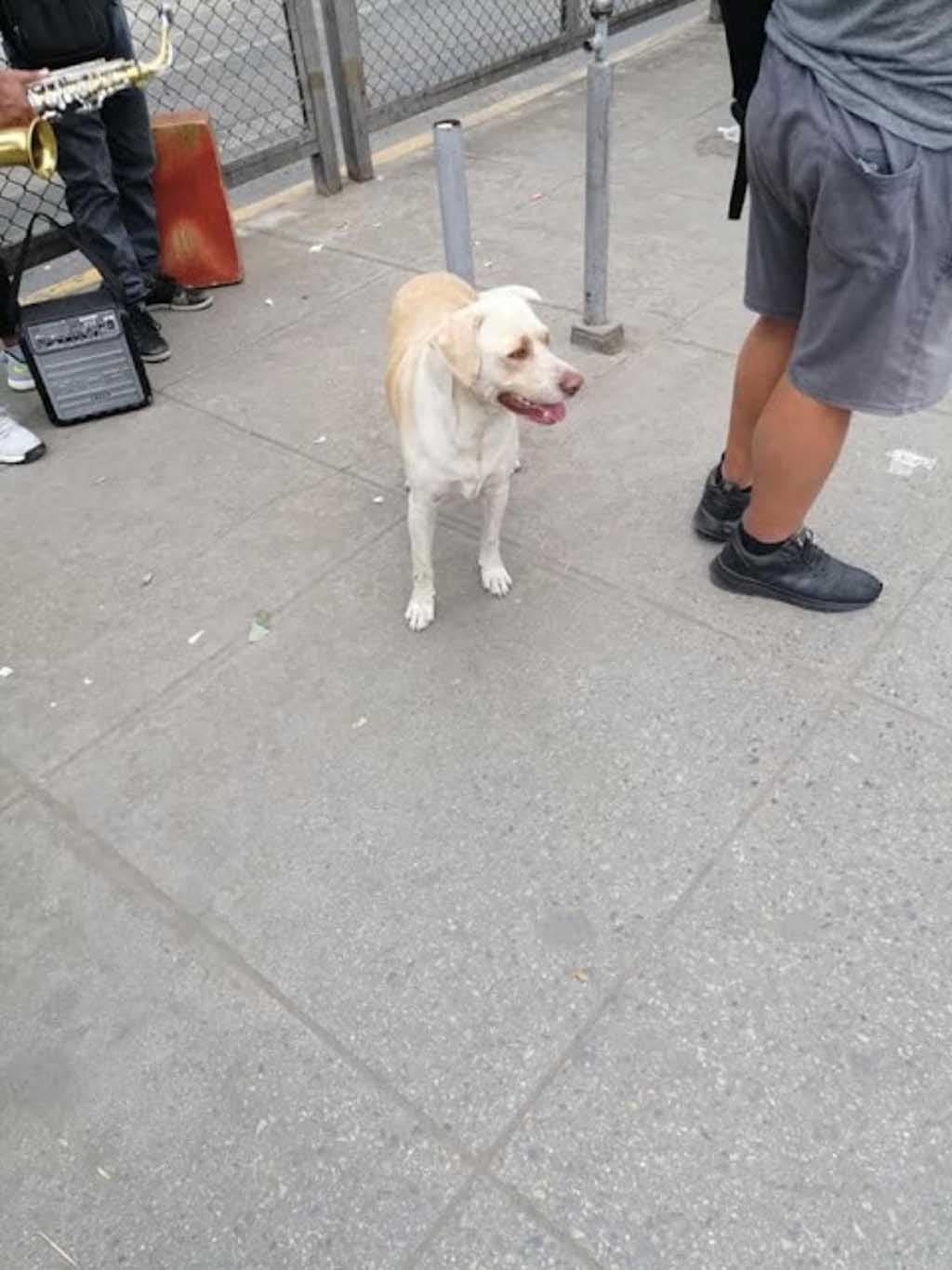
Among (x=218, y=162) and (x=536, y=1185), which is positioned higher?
(x=218, y=162)

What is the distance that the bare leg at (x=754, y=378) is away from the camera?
2693 millimetres

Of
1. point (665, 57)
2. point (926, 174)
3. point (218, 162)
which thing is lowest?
point (665, 57)

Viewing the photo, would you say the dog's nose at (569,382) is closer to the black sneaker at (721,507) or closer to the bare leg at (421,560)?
the bare leg at (421,560)

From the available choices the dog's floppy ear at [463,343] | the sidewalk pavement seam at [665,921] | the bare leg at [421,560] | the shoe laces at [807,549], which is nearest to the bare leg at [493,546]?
the bare leg at [421,560]

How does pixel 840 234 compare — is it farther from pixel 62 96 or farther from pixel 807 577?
pixel 62 96

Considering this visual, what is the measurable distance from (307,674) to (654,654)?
97 cm

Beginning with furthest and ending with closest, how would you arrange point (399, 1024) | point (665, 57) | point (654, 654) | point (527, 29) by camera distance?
point (527, 29) → point (665, 57) → point (654, 654) → point (399, 1024)

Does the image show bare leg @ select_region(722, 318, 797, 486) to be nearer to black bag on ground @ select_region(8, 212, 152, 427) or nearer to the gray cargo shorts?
the gray cargo shorts

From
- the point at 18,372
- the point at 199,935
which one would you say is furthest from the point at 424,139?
the point at 199,935

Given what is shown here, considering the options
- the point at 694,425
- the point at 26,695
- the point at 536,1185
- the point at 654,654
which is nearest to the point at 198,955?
the point at 536,1185

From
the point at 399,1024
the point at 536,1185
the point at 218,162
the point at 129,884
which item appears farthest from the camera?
the point at 218,162

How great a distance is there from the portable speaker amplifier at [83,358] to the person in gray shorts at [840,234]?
7.80 feet

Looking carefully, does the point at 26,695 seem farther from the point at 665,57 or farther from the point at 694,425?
the point at 665,57

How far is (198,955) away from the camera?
212 cm
